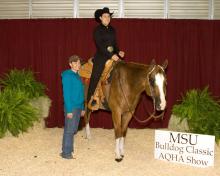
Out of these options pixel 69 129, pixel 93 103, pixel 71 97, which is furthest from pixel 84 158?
pixel 71 97

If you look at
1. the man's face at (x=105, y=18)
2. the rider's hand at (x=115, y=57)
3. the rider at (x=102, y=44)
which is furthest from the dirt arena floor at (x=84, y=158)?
the man's face at (x=105, y=18)

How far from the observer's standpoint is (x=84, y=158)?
20.2ft

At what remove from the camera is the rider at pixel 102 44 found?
20.0ft

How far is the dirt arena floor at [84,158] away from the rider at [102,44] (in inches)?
45.9

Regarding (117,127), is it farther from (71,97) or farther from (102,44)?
(102,44)

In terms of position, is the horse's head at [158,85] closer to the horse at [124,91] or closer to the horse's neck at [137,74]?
the horse at [124,91]

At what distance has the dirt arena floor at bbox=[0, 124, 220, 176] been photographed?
546cm

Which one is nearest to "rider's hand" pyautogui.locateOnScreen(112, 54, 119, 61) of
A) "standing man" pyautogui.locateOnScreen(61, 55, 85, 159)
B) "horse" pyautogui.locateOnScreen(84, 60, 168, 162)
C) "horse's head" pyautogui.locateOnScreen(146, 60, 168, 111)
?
"horse" pyautogui.locateOnScreen(84, 60, 168, 162)

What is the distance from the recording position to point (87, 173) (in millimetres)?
5422

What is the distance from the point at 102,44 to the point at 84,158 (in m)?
1.90

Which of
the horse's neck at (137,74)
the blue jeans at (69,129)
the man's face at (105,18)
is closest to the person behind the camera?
the horse's neck at (137,74)

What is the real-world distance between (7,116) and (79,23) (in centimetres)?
262

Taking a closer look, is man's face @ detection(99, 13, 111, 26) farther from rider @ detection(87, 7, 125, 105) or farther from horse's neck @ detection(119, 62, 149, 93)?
horse's neck @ detection(119, 62, 149, 93)

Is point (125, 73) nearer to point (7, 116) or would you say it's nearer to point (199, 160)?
point (199, 160)
